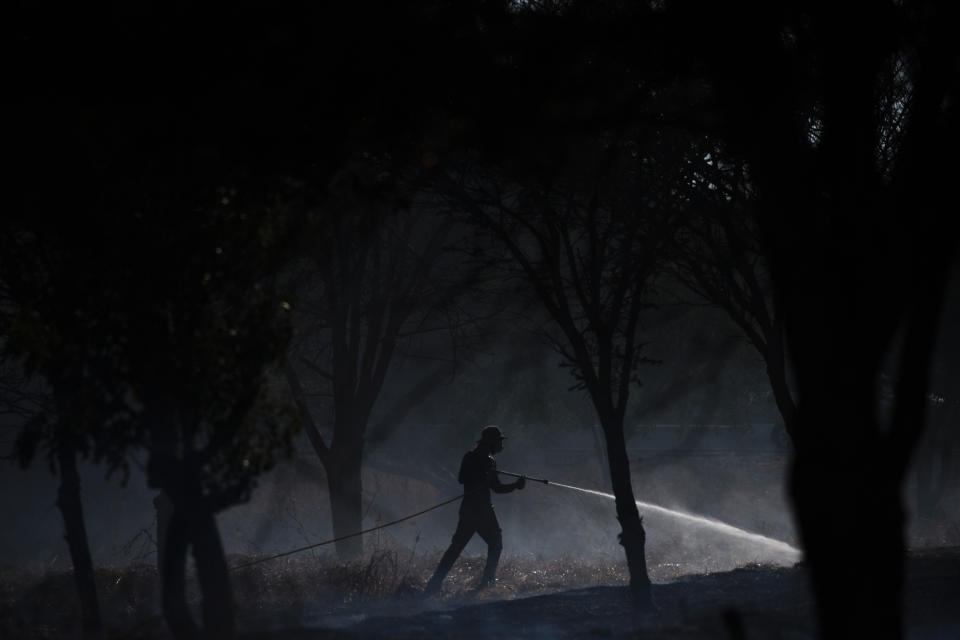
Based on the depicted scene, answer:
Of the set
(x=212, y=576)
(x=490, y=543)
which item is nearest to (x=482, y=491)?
(x=490, y=543)

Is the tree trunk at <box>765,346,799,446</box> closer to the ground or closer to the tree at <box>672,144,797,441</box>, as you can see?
the tree at <box>672,144,797,441</box>

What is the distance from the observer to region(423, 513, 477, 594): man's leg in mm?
12471

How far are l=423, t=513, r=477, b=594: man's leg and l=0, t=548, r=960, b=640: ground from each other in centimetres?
20

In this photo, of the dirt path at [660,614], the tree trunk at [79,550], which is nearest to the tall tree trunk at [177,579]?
the dirt path at [660,614]

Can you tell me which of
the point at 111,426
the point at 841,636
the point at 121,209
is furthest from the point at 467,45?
the point at 841,636

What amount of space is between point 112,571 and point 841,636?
10.7m

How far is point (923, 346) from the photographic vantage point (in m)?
4.82

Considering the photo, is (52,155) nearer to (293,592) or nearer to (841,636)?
(841,636)

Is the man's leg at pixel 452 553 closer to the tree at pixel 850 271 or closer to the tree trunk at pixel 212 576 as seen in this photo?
the tree trunk at pixel 212 576

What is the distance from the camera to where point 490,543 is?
1320cm

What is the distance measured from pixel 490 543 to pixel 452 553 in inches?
21.9

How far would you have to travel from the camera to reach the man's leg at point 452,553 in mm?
12471

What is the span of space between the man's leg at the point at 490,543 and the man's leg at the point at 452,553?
0.44ft

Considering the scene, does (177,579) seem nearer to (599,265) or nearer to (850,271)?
(850,271)
